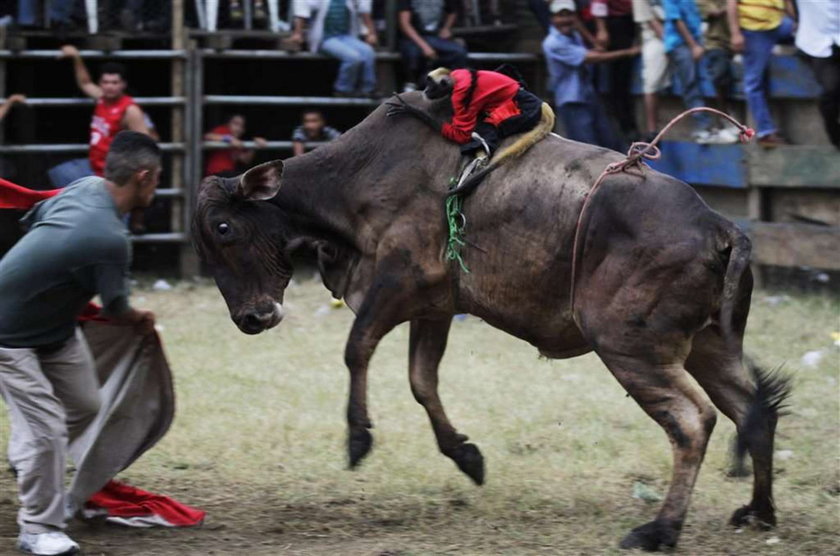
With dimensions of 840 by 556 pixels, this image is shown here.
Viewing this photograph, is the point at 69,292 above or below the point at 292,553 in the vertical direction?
above

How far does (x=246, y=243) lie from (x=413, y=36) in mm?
6882

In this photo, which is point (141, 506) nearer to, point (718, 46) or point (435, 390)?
point (435, 390)

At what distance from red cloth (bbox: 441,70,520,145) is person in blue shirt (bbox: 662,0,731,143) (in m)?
6.20

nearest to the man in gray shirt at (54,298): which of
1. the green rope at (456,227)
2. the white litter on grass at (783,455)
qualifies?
the green rope at (456,227)

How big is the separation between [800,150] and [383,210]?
6.30 m

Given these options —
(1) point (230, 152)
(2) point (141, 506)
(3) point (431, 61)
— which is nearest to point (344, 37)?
(3) point (431, 61)

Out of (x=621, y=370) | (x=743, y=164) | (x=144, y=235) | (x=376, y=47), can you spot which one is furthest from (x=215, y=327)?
(x=621, y=370)

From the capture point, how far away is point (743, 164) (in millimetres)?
12562

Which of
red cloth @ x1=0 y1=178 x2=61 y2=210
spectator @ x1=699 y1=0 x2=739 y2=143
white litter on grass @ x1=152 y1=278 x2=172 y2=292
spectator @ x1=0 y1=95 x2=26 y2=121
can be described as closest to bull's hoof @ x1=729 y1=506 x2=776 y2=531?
red cloth @ x1=0 y1=178 x2=61 y2=210

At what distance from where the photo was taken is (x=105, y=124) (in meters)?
12.5

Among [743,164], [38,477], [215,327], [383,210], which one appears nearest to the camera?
[38,477]

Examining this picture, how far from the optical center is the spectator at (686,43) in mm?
12539

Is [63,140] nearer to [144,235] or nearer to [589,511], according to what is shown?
[144,235]

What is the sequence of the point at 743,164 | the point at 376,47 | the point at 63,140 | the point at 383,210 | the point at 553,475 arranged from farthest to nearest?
1. the point at 63,140
2. the point at 376,47
3. the point at 743,164
4. the point at 553,475
5. the point at 383,210
